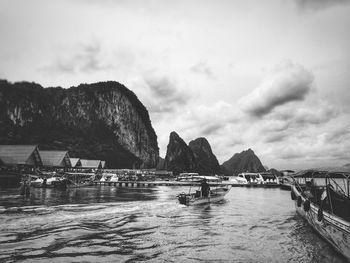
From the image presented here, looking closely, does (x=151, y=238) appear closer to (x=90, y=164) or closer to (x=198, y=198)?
(x=198, y=198)

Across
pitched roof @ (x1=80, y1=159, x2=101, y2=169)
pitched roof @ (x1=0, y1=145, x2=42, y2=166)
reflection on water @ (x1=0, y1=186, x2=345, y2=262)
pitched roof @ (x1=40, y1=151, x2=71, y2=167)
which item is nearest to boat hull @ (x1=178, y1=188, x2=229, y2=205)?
reflection on water @ (x1=0, y1=186, x2=345, y2=262)

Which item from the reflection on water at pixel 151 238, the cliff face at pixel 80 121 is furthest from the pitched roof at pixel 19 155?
the cliff face at pixel 80 121

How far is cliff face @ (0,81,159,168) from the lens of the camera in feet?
427

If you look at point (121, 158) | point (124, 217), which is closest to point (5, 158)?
point (124, 217)

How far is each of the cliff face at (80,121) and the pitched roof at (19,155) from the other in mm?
48012

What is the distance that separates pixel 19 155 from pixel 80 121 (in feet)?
411

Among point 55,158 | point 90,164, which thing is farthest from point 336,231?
point 90,164

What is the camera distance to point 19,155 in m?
53.3

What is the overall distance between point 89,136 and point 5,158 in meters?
105

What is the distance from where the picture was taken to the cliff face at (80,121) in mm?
130175

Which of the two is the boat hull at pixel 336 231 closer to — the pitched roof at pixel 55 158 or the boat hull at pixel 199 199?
the boat hull at pixel 199 199

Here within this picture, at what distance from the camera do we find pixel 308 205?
15.2m

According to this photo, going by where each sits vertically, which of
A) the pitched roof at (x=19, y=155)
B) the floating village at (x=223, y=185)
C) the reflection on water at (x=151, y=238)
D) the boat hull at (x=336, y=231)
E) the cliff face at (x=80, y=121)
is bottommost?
the reflection on water at (x=151, y=238)

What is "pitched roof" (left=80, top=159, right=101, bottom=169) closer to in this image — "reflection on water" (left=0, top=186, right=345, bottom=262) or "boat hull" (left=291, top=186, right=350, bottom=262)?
"reflection on water" (left=0, top=186, right=345, bottom=262)
